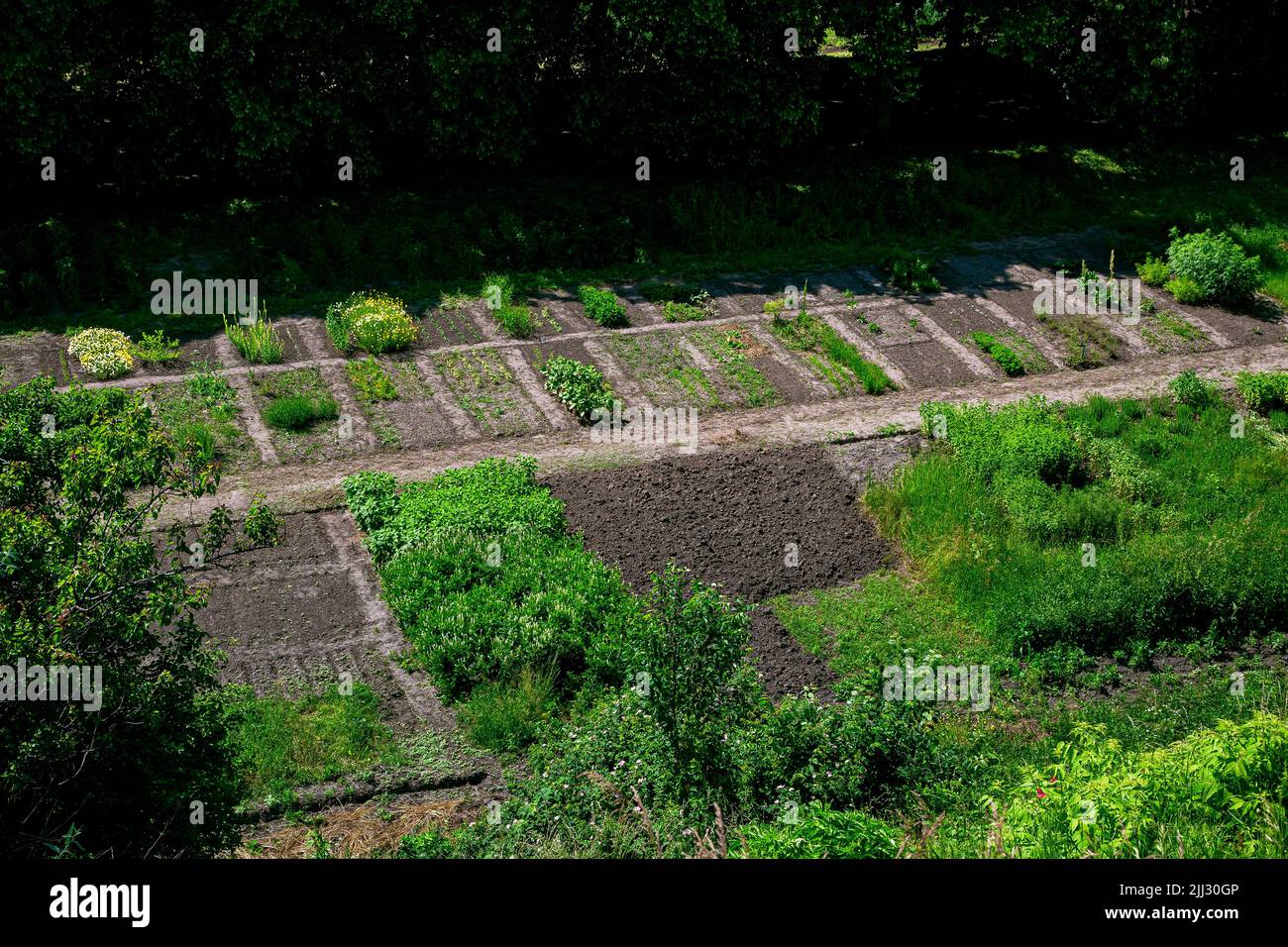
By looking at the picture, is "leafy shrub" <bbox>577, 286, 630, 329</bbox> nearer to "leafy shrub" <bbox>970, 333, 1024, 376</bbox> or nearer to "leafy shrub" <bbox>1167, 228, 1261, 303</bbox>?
"leafy shrub" <bbox>970, 333, 1024, 376</bbox>

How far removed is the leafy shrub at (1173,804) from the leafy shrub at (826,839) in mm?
785

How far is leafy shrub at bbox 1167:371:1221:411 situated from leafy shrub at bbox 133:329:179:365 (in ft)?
43.5

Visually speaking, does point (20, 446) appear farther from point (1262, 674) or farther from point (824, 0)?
point (824, 0)

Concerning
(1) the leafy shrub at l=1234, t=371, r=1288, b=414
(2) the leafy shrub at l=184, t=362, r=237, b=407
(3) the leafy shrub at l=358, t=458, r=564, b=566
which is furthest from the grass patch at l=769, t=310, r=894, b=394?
(2) the leafy shrub at l=184, t=362, r=237, b=407

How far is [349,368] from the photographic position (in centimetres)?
1705

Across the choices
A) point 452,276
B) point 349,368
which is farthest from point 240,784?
point 452,276

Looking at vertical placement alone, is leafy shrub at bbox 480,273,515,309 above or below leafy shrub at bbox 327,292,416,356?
above

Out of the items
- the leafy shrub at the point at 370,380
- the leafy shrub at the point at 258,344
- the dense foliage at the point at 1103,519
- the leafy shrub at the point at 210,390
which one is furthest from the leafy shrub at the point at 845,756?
the leafy shrub at the point at 258,344

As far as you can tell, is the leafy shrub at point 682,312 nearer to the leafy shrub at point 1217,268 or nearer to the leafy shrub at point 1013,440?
the leafy shrub at point 1013,440

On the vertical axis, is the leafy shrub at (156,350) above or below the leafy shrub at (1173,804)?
above

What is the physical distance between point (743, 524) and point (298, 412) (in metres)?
5.81

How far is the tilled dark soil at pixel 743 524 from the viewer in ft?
43.3

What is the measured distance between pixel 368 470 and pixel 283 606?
2784 millimetres

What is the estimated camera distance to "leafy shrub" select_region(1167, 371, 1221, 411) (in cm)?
1678
